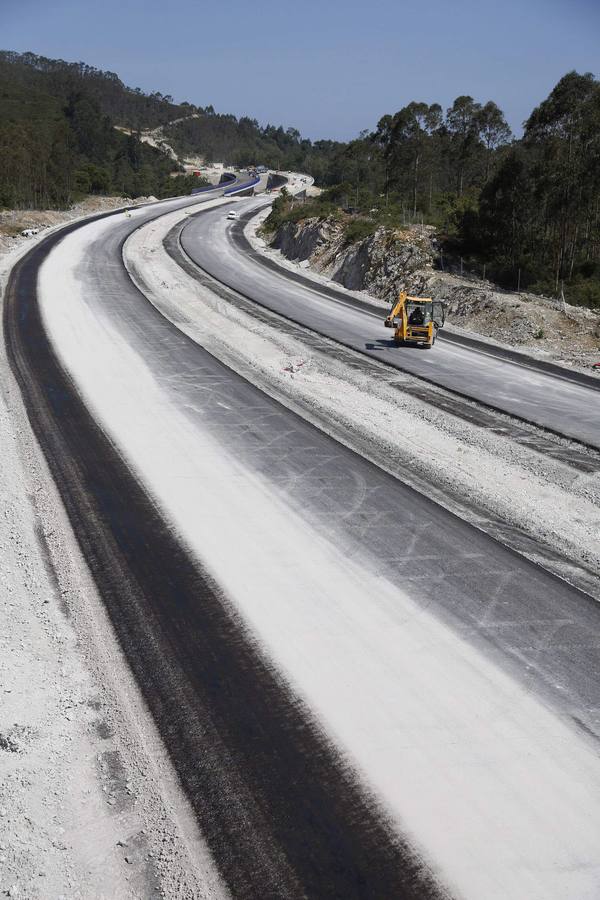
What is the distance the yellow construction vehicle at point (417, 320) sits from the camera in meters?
26.5

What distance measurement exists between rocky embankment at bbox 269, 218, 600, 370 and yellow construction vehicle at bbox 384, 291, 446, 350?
13.1 ft

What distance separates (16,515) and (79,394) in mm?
7279

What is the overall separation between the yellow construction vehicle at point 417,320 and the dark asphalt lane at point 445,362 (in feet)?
1.42

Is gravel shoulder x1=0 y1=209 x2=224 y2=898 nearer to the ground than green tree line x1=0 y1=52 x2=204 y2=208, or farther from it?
nearer to the ground

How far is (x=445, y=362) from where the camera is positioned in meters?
25.1

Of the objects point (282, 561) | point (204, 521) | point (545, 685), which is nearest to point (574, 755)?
point (545, 685)

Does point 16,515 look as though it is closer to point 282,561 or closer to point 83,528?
point 83,528

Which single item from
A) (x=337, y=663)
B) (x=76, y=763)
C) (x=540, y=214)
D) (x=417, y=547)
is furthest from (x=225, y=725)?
(x=540, y=214)

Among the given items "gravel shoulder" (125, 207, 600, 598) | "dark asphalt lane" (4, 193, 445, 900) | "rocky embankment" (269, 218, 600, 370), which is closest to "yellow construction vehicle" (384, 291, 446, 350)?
"gravel shoulder" (125, 207, 600, 598)

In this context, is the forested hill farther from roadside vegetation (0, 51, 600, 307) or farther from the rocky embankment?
the rocky embankment

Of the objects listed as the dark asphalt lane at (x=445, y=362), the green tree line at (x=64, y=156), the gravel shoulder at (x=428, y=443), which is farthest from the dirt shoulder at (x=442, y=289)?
the green tree line at (x=64, y=156)

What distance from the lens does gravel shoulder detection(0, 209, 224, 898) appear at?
612 cm

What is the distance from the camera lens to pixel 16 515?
12078 millimetres

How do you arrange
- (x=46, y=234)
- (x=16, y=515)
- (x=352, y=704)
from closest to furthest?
(x=352, y=704)
(x=16, y=515)
(x=46, y=234)
